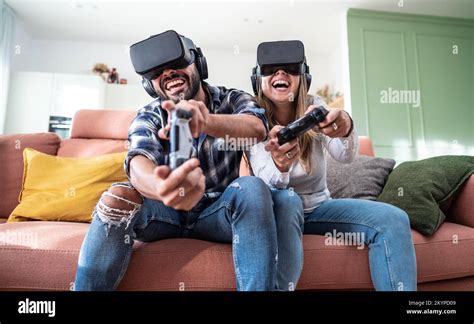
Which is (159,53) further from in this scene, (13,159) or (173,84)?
(13,159)

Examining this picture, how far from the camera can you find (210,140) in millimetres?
768

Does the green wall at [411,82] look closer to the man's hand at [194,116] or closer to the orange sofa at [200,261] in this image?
the orange sofa at [200,261]

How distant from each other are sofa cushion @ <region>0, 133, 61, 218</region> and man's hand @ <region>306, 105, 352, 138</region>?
42.4 inches

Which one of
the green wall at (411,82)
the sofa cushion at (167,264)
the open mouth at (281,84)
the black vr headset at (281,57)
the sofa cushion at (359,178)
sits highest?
the green wall at (411,82)

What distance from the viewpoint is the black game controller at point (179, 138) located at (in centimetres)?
40

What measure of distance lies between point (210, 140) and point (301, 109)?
0.92 feet

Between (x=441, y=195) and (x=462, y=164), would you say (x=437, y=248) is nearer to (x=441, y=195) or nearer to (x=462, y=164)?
(x=441, y=195)

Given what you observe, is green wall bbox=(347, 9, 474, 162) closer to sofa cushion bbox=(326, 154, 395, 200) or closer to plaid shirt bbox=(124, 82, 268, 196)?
sofa cushion bbox=(326, 154, 395, 200)

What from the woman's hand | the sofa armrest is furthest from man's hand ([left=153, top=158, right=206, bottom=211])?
the sofa armrest

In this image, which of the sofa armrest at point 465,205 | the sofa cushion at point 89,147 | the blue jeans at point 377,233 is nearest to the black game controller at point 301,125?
the blue jeans at point 377,233

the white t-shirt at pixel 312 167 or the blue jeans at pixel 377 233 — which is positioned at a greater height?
the white t-shirt at pixel 312 167

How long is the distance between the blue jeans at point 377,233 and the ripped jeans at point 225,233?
17 cm

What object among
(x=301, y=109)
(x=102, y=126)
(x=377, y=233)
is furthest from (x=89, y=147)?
(x=377, y=233)
